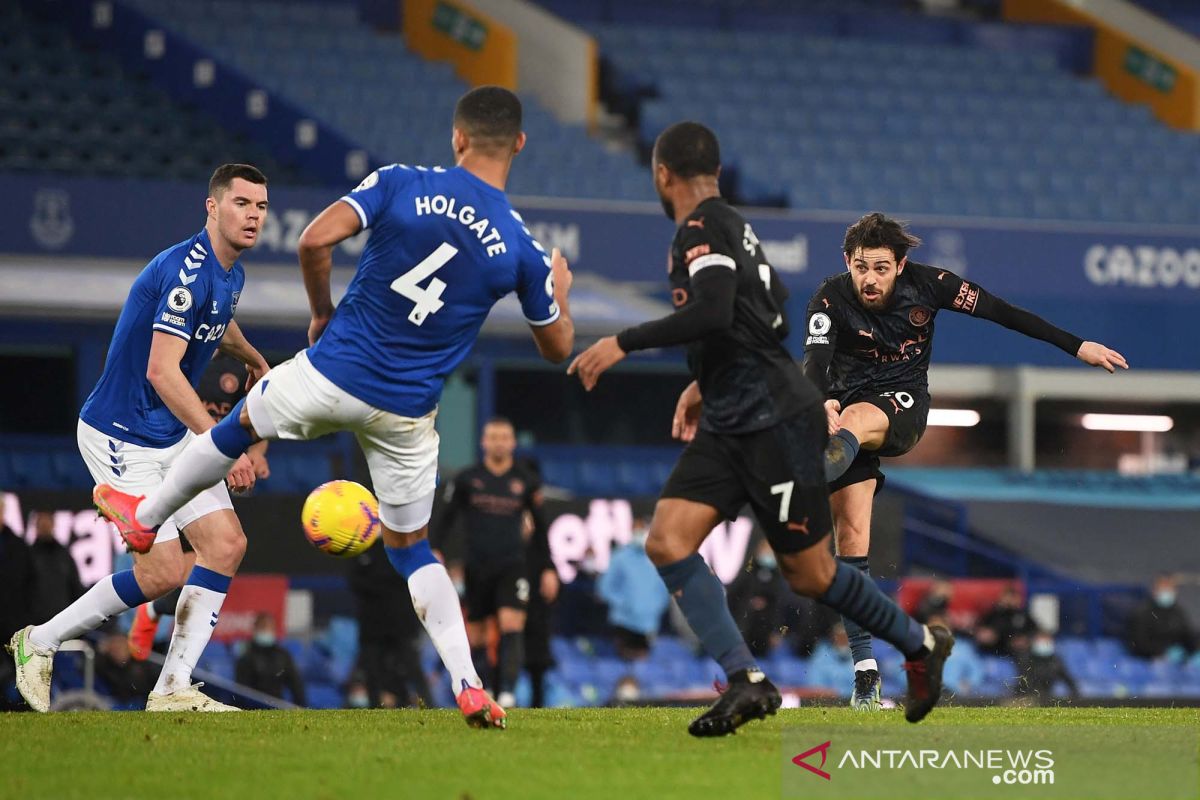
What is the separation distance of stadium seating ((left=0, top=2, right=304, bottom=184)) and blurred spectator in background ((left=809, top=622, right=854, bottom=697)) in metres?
8.63

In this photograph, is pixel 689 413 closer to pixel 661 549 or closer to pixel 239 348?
pixel 661 549

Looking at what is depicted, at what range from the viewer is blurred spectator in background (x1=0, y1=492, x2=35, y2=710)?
12523 mm

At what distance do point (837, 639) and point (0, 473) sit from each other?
7.96 metres

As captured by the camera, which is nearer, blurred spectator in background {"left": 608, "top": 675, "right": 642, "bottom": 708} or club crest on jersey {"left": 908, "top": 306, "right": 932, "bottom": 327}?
club crest on jersey {"left": 908, "top": 306, "right": 932, "bottom": 327}

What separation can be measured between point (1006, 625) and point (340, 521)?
10403mm

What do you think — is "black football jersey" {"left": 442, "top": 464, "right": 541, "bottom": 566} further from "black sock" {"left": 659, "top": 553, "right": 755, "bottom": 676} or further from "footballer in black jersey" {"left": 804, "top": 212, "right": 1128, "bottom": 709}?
"black sock" {"left": 659, "top": 553, "right": 755, "bottom": 676}

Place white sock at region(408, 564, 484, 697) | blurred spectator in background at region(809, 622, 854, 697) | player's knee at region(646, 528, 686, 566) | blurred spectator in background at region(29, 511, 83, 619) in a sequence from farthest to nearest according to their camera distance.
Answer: blurred spectator in background at region(809, 622, 854, 697), blurred spectator in background at region(29, 511, 83, 619), white sock at region(408, 564, 484, 697), player's knee at region(646, 528, 686, 566)

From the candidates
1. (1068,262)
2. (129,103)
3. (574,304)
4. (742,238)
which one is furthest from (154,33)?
(742,238)

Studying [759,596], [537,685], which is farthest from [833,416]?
[759,596]

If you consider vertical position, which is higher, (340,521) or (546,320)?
(546,320)

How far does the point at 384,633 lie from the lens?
13594mm

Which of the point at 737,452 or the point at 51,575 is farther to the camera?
the point at 51,575

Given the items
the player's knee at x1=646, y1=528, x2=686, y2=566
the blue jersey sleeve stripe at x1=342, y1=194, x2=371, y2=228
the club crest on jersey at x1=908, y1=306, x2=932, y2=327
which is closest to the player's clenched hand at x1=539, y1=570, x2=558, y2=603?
the club crest on jersey at x1=908, y1=306, x2=932, y2=327

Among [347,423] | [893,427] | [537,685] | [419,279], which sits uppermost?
[419,279]
